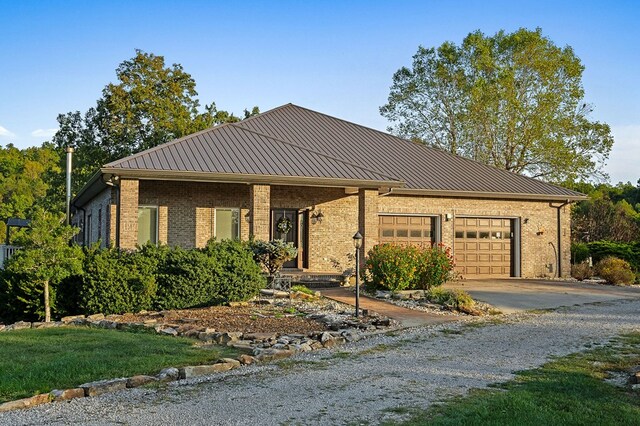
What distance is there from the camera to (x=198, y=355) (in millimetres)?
8664

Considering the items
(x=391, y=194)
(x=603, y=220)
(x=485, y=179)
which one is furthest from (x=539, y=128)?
(x=391, y=194)

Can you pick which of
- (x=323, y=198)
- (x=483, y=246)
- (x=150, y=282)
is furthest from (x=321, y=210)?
(x=150, y=282)

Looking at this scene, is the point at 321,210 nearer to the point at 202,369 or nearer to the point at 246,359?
the point at 246,359

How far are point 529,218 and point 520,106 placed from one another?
604 inches

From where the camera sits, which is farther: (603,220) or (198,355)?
(603,220)

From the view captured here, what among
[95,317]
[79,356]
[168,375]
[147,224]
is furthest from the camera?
[147,224]

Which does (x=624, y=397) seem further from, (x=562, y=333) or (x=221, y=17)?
(x=221, y=17)

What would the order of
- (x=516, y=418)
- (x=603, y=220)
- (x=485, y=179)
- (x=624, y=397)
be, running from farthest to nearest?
(x=603, y=220)
(x=485, y=179)
(x=624, y=397)
(x=516, y=418)

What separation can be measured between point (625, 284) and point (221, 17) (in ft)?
53.0

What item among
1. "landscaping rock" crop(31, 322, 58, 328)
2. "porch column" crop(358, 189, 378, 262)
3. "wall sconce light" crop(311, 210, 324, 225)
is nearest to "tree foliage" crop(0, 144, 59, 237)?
"wall sconce light" crop(311, 210, 324, 225)

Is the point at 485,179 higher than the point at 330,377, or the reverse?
the point at 485,179

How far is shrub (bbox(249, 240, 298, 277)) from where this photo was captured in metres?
15.5

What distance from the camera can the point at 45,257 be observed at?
12.6 meters

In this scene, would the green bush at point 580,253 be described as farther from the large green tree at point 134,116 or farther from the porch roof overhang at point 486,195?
the large green tree at point 134,116
